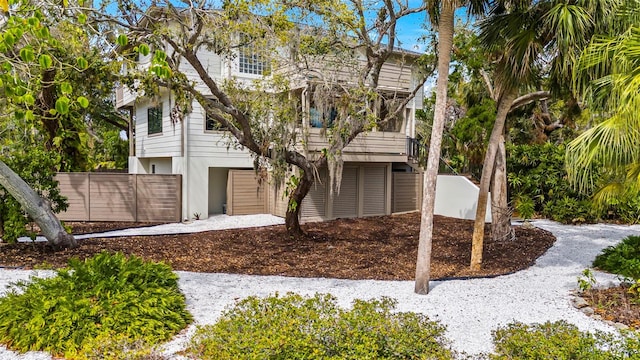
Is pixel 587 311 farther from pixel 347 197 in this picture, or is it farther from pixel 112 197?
pixel 112 197

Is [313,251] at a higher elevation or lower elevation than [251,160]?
lower

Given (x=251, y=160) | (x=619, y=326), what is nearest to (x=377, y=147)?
(x=251, y=160)

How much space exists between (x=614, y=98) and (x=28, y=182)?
1088 centimetres

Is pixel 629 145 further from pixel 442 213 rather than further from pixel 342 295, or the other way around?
pixel 442 213

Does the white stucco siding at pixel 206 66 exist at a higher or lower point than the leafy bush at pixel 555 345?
higher

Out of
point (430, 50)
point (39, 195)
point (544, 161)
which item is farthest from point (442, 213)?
point (39, 195)

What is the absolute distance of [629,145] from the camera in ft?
18.8

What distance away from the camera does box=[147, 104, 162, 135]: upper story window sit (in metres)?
16.6

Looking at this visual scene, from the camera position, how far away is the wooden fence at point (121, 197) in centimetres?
1413

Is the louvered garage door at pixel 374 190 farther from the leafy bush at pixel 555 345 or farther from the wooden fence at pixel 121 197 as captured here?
the leafy bush at pixel 555 345

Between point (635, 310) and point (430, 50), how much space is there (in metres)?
8.23

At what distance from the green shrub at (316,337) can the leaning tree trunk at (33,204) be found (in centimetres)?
580

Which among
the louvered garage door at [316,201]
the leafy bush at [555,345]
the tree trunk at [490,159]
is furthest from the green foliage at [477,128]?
the leafy bush at [555,345]

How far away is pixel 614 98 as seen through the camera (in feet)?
20.3
